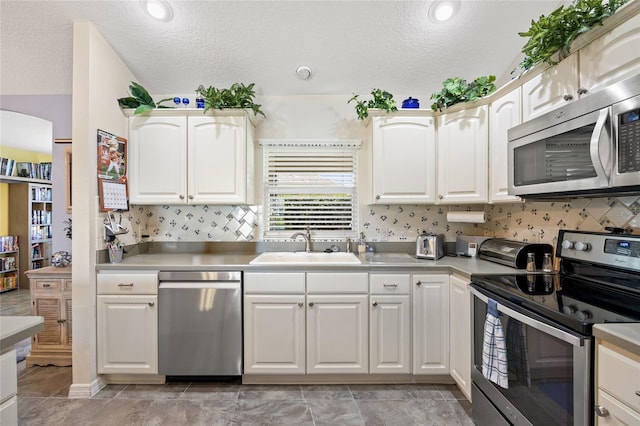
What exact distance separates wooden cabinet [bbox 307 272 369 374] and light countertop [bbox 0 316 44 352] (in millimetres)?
1504

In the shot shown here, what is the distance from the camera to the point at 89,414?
6.51 ft

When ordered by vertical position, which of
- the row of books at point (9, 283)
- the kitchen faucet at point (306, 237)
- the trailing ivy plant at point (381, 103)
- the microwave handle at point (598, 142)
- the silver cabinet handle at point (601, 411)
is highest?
the trailing ivy plant at point (381, 103)

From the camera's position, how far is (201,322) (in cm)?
222

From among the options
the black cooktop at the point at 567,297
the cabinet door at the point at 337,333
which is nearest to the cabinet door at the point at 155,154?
the cabinet door at the point at 337,333

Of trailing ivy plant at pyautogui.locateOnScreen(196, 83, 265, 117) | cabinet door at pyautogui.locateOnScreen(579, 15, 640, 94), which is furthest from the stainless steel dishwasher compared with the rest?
→ cabinet door at pyautogui.locateOnScreen(579, 15, 640, 94)

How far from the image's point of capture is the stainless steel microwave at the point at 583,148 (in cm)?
120

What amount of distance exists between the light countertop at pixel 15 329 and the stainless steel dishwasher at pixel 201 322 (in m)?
1.20

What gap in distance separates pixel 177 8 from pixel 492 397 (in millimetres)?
3116

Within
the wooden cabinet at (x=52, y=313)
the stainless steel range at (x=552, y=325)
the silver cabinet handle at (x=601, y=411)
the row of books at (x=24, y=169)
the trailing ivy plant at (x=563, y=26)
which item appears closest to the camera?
the silver cabinet handle at (x=601, y=411)

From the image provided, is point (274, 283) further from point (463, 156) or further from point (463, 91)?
point (463, 91)

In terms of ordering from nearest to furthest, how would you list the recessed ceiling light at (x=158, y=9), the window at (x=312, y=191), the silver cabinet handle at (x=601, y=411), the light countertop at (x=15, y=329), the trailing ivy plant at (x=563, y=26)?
1. the light countertop at (x=15, y=329)
2. the silver cabinet handle at (x=601, y=411)
3. the trailing ivy plant at (x=563, y=26)
4. the recessed ceiling light at (x=158, y=9)
5. the window at (x=312, y=191)

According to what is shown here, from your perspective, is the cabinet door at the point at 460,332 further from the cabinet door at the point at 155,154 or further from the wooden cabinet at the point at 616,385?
the cabinet door at the point at 155,154

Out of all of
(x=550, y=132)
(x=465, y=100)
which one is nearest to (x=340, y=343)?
(x=550, y=132)

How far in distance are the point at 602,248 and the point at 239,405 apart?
231 cm
